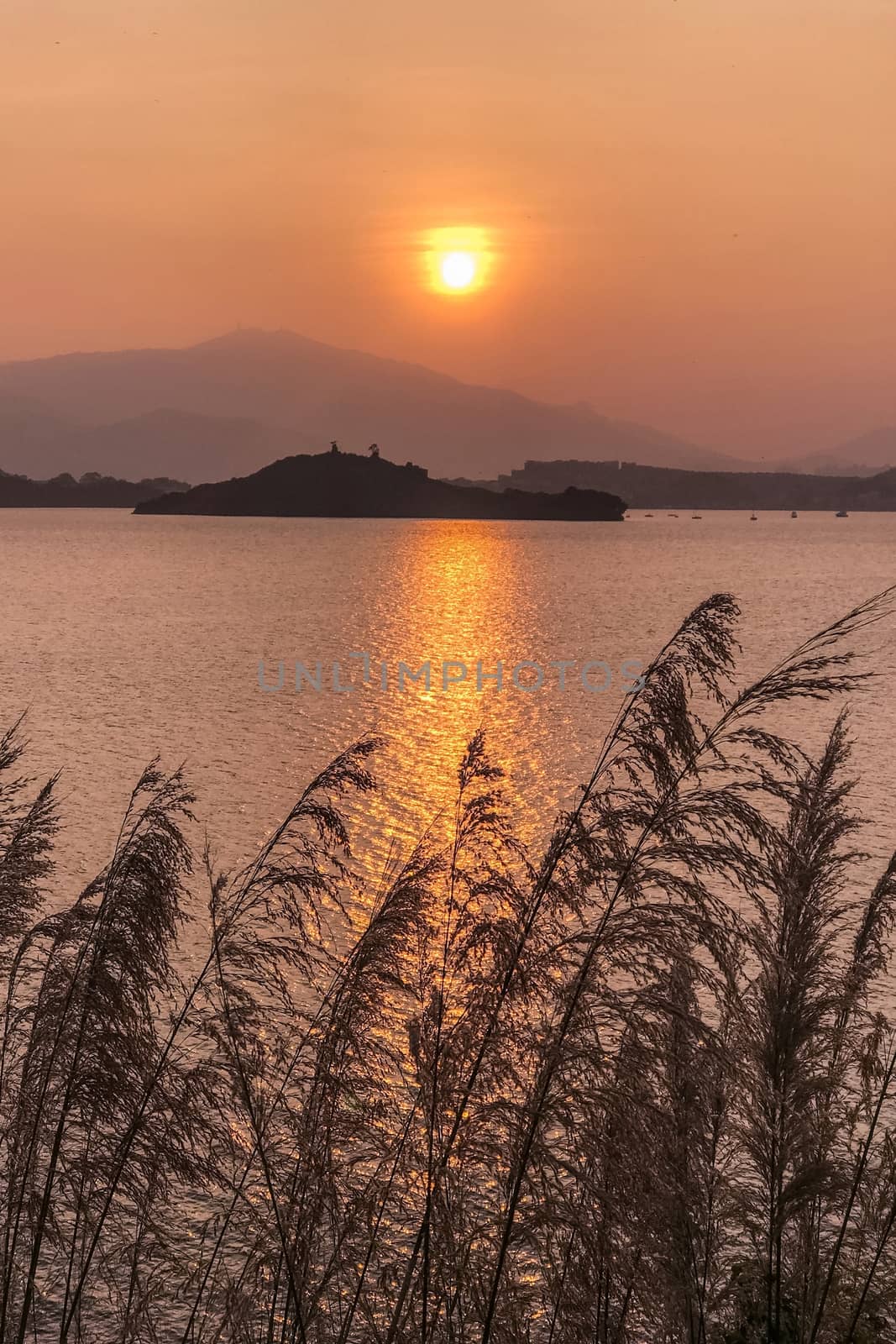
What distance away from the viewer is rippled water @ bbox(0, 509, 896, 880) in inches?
1321

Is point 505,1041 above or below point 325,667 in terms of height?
above

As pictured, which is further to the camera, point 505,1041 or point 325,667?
point 325,667

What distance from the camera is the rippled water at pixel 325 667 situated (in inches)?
1321

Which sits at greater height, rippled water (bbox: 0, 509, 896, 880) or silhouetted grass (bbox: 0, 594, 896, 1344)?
silhouetted grass (bbox: 0, 594, 896, 1344)

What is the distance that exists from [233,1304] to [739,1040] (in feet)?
11.6

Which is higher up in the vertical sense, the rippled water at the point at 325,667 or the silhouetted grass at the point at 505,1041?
the silhouetted grass at the point at 505,1041

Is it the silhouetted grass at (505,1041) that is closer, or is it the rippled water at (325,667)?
the silhouetted grass at (505,1041)

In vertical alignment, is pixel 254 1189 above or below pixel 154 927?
below

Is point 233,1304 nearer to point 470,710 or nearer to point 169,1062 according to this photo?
point 169,1062

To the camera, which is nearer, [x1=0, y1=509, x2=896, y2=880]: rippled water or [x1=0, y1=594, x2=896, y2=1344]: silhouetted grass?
[x1=0, y1=594, x2=896, y2=1344]: silhouetted grass

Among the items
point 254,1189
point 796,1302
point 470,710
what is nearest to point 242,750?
point 470,710

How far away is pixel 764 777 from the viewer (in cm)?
506

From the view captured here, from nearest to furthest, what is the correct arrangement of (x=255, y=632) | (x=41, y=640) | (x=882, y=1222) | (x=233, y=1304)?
(x=233, y=1304)
(x=882, y=1222)
(x=41, y=640)
(x=255, y=632)

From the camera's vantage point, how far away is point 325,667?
63.8 meters
